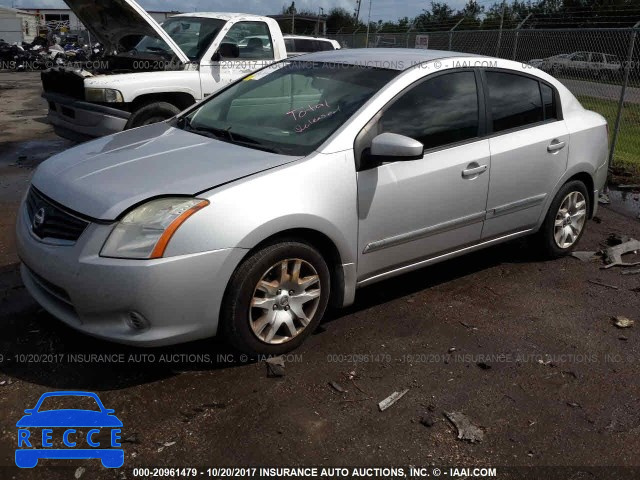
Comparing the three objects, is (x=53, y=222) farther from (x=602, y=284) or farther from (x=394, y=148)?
(x=602, y=284)

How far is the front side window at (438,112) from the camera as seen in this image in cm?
388

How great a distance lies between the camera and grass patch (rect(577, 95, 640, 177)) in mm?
8781

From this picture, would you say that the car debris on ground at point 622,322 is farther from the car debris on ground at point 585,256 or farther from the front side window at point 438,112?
the front side window at point 438,112

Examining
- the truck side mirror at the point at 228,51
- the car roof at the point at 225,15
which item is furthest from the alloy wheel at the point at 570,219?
→ the car roof at the point at 225,15

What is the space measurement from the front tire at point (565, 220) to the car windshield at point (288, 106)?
6.21 ft

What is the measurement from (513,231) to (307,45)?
10811 millimetres

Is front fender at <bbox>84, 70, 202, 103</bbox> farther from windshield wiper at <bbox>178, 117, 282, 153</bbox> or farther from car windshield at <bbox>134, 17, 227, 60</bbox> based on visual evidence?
windshield wiper at <bbox>178, 117, 282, 153</bbox>

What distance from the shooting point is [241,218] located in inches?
123

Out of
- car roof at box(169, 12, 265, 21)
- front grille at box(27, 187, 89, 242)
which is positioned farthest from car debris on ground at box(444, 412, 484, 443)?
car roof at box(169, 12, 265, 21)

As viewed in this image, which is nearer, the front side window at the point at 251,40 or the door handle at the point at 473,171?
the door handle at the point at 473,171

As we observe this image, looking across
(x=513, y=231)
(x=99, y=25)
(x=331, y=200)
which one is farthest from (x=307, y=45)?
(x=331, y=200)

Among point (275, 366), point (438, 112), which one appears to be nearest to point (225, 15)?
point (438, 112)

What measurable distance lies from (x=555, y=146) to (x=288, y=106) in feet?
6.86

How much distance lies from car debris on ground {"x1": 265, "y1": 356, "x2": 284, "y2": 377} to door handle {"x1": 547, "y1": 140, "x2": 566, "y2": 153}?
8.60 feet
